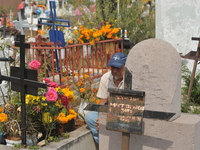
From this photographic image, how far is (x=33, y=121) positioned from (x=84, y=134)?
601mm

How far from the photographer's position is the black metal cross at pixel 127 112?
276 centimetres

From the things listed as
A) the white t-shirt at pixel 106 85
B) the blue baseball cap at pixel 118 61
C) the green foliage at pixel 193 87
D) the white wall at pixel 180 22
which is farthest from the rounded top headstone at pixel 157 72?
the white wall at pixel 180 22

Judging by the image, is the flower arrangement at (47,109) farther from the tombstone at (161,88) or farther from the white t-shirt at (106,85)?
the tombstone at (161,88)

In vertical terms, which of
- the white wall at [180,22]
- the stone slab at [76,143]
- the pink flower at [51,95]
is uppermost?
the white wall at [180,22]

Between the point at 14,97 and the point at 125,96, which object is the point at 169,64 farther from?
the point at 14,97

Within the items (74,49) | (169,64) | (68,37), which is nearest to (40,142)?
(169,64)

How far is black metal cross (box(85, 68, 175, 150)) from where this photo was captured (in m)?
2.76

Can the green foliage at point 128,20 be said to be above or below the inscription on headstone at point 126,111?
above

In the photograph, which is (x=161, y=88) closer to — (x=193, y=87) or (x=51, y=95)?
(x=51, y=95)

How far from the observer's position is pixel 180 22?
6.84 m

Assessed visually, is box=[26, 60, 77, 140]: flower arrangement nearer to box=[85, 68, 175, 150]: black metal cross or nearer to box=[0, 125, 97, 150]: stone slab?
box=[0, 125, 97, 150]: stone slab

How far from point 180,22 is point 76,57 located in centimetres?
217

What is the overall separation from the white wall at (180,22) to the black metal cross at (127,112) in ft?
14.0

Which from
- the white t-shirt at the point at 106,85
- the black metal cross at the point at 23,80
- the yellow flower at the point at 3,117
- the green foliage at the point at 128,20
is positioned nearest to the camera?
the black metal cross at the point at 23,80
